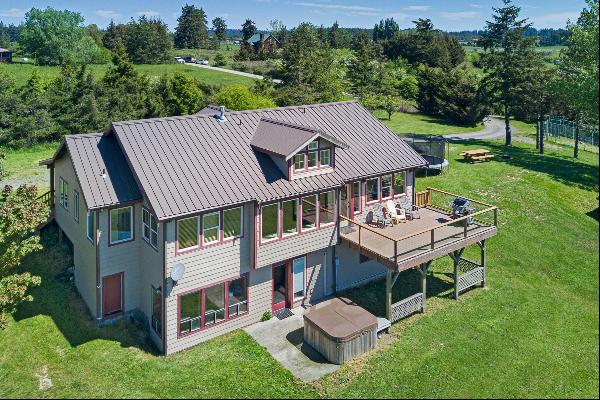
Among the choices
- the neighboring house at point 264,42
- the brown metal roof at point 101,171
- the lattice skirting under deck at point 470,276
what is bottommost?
the lattice skirting under deck at point 470,276

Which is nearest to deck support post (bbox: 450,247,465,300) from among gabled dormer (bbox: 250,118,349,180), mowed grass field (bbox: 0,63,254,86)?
gabled dormer (bbox: 250,118,349,180)

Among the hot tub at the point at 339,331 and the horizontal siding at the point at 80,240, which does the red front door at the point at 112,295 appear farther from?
the hot tub at the point at 339,331

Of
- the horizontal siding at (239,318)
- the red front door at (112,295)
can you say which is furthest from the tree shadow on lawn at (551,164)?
the red front door at (112,295)

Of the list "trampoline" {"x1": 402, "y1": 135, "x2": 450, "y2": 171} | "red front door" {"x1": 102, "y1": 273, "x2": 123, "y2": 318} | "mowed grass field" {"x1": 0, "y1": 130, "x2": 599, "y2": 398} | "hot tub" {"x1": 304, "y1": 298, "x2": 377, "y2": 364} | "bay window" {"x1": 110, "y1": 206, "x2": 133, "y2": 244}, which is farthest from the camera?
"trampoline" {"x1": 402, "y1": 135, "x2": 450, "y2": 171}

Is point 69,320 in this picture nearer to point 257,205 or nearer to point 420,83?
point 257,205

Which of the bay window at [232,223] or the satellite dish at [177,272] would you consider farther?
the bay window at [232,223]

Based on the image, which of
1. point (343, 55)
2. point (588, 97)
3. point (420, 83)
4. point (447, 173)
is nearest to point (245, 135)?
point (447, 173)

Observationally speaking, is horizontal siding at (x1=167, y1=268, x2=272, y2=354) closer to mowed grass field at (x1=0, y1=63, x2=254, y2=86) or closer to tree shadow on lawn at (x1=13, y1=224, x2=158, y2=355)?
tree shadow on lawn at (x1=13, y1=224, x2=158, y2=355)

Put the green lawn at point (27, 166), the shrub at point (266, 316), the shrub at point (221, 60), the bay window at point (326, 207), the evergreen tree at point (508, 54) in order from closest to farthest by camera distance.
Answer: the shrub at point (266, 316) → the bay window at point (326, 207) → the green lawn at point (27, 166) → the evergreen tree at point (508, 54) → the shrub at point (221, 60)
